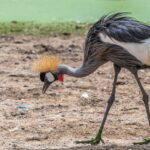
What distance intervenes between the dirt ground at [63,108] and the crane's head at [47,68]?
581 millimetres

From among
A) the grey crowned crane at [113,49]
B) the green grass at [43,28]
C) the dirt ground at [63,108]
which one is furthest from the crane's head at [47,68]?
the green grass at [43,28]

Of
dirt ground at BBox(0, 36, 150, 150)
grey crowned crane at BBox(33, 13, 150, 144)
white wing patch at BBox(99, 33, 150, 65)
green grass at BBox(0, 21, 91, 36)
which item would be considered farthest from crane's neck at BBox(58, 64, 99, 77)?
green grass at BBox(0, 21, 91, 36)

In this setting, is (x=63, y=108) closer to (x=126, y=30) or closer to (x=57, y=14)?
(x=126, y=30)

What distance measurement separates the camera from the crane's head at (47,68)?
23.0ft

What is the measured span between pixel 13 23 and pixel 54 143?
18.8 feet

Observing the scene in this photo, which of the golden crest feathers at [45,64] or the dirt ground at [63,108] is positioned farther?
the dirt ground at [63,108]

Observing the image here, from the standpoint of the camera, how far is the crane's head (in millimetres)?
7023

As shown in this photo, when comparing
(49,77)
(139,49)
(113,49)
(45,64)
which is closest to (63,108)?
(49,77)

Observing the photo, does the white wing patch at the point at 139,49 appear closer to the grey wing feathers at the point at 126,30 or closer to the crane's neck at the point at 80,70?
the grey wing feathers at the point at 126,30

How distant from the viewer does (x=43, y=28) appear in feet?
40.2

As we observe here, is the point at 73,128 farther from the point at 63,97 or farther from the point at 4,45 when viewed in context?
the point at 4,45

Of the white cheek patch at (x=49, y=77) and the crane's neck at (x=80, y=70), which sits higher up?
the crane's neck at (x=80, y=70)

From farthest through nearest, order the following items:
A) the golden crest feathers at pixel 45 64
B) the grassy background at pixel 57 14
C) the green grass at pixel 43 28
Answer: the grassy background at pixel 57 14, the green grass at pixel 43 28, the golden crest feathers at pixel 45 64

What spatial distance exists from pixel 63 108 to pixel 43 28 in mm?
4201
